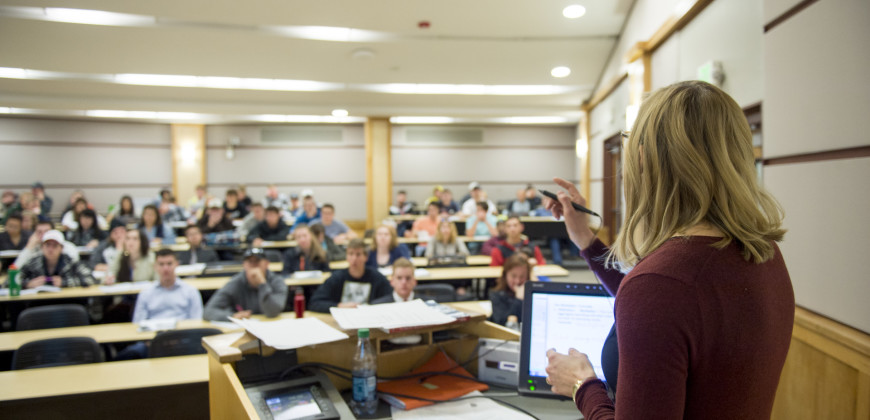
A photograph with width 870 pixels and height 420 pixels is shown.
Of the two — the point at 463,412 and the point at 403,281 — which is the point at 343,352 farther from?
the point at 403,281

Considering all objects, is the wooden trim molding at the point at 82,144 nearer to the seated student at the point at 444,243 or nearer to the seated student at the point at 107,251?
the seated student at the point at 107,251

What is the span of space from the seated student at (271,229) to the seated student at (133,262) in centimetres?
220

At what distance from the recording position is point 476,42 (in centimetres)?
716

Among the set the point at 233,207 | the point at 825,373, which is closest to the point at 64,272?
the point at 233,207

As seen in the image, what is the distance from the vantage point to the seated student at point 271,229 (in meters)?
7.51

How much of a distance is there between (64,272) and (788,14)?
18.7 feet

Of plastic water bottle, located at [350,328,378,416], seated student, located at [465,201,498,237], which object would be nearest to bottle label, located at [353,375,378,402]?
plastic water bottle, located at [350,328,378,416]

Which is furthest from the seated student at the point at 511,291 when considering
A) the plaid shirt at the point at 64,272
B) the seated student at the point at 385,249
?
the plaid shirt at the point at 64,272

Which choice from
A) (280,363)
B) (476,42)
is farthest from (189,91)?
(280,363)

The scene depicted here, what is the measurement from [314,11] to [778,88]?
506cm

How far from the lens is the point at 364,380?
166cm

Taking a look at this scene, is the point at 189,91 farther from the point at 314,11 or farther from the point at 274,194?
the point at 314,11

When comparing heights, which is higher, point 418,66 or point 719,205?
point 418,66

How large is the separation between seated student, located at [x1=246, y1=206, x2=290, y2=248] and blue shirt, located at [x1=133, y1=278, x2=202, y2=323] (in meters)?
3.39
